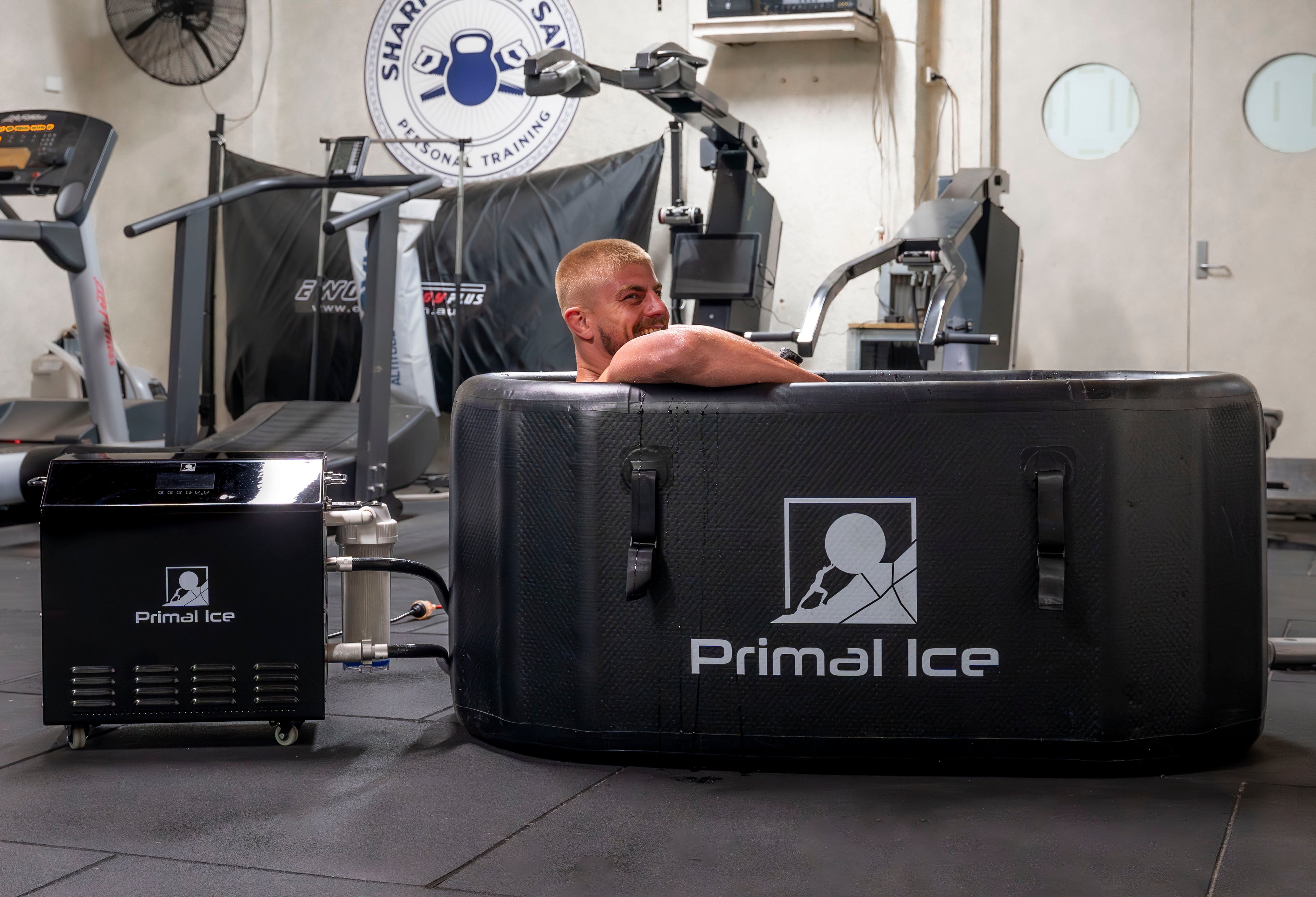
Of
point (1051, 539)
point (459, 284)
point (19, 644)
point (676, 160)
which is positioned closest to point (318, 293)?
point (459, 284)

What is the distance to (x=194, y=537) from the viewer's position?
1.91m

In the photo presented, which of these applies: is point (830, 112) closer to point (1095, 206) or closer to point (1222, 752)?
point (1095, 206)

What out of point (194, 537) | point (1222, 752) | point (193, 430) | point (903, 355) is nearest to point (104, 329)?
point (193, 430)

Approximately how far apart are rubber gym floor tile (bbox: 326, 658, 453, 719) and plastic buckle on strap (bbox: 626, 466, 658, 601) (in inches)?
23.6

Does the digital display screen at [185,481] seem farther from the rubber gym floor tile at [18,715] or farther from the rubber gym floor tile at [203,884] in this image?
A: the rubber gym floor tile at [203,884]

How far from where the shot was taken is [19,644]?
2.75m

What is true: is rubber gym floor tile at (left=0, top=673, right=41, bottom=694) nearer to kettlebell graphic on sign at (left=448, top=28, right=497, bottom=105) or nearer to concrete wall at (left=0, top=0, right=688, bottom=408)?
concrete wall at (left=0, top=0, right=688, bottom=408)

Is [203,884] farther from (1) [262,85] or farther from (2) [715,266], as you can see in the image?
(1) [262,85]

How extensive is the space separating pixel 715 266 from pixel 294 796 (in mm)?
3322

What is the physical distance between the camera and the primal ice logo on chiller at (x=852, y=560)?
5.68 ft

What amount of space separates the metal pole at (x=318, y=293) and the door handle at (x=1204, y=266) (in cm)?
379

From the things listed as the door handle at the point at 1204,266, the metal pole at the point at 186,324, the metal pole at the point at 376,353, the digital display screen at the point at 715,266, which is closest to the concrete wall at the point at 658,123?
the door handle at the point at 1204,266

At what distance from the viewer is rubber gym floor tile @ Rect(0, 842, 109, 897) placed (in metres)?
1.36

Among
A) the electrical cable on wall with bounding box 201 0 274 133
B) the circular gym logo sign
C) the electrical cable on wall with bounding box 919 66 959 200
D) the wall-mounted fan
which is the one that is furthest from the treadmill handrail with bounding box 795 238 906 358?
the wall-mounted fan
